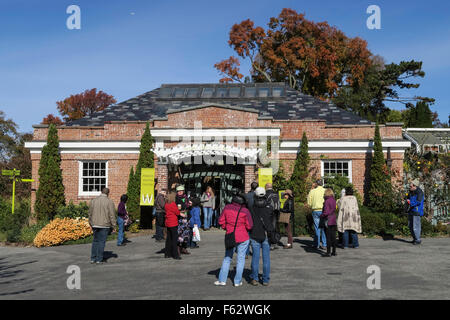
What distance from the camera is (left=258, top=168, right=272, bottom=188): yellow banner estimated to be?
17.5 meters

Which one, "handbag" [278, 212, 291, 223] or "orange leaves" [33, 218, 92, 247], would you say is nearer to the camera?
"handbag" [278, 212, 291, 223]

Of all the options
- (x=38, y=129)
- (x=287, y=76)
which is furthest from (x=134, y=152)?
(x=287, y=76)

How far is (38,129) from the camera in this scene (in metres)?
21.2

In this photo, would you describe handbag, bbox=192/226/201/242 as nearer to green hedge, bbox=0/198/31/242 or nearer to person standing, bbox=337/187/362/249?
person standing, bbox=337/187/362/249

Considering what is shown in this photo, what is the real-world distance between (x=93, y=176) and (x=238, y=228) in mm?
14602

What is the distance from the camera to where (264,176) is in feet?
Answer: 58.0

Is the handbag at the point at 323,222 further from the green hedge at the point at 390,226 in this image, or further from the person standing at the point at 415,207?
the green hedge at the point at 390,226

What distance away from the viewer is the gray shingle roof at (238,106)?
2167 centimetres

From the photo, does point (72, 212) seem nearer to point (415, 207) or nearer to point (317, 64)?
point (415, 207)

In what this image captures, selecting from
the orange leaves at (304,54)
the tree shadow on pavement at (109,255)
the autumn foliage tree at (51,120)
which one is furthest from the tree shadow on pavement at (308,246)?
the autumn foliage tree at (51,120)

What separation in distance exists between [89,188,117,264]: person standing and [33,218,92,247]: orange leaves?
4.31 m

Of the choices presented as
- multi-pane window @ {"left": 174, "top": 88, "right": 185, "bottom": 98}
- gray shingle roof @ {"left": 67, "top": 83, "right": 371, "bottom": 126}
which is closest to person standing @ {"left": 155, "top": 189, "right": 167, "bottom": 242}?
gray shingle roof @ {"left": 67, "top": 83, "right": 371, "bottom": 126}

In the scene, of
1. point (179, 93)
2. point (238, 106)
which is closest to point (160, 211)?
point (238, 106)
